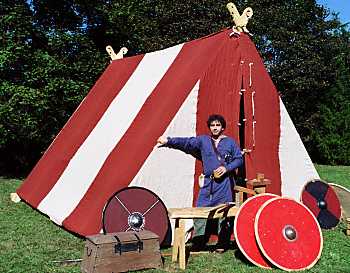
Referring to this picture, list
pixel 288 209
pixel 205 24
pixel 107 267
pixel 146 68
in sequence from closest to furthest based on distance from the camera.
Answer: pixel 107 267 → pixel 288 209 → pixel 146 68 → pixel 205 24

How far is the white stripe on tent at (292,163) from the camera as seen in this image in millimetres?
5789

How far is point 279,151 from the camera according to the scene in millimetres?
5816

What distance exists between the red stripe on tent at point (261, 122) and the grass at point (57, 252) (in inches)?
37.1

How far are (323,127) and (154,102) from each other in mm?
11664

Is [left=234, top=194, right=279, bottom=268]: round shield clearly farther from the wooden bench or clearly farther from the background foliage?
the background foliage

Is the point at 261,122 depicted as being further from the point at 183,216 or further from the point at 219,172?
the point at 183,216

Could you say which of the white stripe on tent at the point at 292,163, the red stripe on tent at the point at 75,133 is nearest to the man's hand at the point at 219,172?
the white stripe on tent at the point at 292,163

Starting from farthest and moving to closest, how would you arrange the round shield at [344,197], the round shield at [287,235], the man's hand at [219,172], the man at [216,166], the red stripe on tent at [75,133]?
the red stripe on tent at [75,133], the round shield at [344,197], the man at [216,166], the man's hand at [219,172], the round shield at [287,235]

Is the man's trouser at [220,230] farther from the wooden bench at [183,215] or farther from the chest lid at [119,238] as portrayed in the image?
the chest lid at [119,238]

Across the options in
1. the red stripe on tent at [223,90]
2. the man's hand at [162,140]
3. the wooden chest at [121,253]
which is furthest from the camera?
the red stripe on tent at [223,90]

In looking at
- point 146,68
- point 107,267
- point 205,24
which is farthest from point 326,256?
point 205,24

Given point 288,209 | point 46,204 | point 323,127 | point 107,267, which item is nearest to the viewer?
point 107,267

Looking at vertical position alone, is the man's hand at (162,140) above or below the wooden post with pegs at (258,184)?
above

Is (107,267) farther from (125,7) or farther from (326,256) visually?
(125,7)
